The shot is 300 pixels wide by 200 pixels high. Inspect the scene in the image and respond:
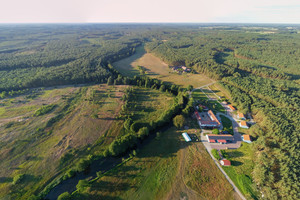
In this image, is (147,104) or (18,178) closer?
(18,178)

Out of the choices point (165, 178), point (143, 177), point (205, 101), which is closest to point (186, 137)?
point (165, 178)

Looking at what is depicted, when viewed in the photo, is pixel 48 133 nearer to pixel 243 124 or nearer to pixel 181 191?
pixel 181 191

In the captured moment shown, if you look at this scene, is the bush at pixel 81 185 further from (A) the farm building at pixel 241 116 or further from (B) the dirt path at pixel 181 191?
(A) the farm building at pixel 241 116

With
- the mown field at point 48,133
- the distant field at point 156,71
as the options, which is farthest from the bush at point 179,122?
the distant field at point 156,71

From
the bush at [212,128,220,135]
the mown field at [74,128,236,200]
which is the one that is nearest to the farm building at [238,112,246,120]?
the bush at [212,128,220,135]

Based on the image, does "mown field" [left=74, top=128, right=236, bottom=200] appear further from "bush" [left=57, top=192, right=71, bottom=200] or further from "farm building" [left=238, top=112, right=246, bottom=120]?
"farm building" [left=238, top=112, right=246, bottom=120]
